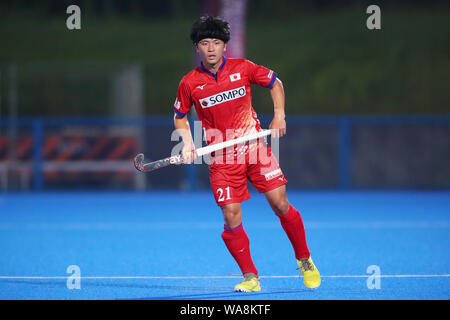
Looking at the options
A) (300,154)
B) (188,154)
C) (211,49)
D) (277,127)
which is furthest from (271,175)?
(300,154)

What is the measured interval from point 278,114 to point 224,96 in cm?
40

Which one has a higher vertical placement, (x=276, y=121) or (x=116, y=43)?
(x=116, y=43)

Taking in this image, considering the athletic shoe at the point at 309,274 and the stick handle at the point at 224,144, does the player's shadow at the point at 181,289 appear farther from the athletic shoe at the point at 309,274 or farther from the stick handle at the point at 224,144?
the stick handle at the point at 224,144

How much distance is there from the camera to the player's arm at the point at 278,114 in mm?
4777

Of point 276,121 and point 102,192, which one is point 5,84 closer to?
point 102,192

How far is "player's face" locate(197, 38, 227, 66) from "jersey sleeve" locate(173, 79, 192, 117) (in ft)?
0.77

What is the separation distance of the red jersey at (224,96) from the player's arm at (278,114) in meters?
0.06

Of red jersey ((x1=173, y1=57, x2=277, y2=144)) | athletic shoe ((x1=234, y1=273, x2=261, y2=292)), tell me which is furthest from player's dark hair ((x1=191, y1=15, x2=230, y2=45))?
athletic shoe ((x1=234, y1=273, x2=261, y2=292))

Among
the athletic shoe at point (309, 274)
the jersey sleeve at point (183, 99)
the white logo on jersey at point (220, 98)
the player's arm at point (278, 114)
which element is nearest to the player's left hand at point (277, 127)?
the player's arm at point (278, 114)

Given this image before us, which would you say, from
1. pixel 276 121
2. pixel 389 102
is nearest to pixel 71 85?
pixel 389 102

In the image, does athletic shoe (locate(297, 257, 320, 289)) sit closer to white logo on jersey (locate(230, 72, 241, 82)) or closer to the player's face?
white logo on jersey (locate(230, 72, 241, 82))

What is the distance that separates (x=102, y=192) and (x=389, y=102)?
10.8 m

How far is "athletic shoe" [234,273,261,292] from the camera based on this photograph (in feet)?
15.3

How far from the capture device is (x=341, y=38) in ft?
83.1
